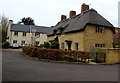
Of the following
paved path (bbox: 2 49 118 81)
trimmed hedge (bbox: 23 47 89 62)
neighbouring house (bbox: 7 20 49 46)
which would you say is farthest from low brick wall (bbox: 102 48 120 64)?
neighbouring house (bbox: 7 20 49 46)

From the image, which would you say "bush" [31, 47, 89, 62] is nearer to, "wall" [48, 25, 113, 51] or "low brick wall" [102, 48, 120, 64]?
"low brick wall" [102, 48, 120, 64]

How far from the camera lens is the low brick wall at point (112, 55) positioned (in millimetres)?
13273

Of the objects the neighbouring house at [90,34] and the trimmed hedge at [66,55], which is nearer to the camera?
the trimmed hedge at [66,55]

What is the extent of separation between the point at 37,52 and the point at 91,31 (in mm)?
9334

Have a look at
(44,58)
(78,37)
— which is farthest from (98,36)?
(44,58)

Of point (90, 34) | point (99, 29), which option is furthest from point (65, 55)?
point (99, 29)

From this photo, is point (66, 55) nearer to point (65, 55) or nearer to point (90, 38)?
point (65, 55)

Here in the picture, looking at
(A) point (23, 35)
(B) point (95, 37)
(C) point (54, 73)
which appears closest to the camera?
(C) point (54, 73)

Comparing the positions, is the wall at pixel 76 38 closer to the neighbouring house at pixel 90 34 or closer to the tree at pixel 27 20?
the neighbouring house at pixel 90 34

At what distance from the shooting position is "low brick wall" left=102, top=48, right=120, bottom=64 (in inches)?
523

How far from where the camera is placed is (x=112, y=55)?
13.6m

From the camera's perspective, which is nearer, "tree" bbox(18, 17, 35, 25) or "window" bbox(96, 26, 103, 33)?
"window" bbox(96, 26, 103, 33)

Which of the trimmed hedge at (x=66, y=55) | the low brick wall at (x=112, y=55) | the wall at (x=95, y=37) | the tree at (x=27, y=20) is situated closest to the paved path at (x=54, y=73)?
the trimmed hedge at (x=66, y=55)

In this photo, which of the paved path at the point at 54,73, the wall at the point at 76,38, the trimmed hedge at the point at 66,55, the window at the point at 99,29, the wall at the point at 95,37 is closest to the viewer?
the paved path at the point at 54,73
